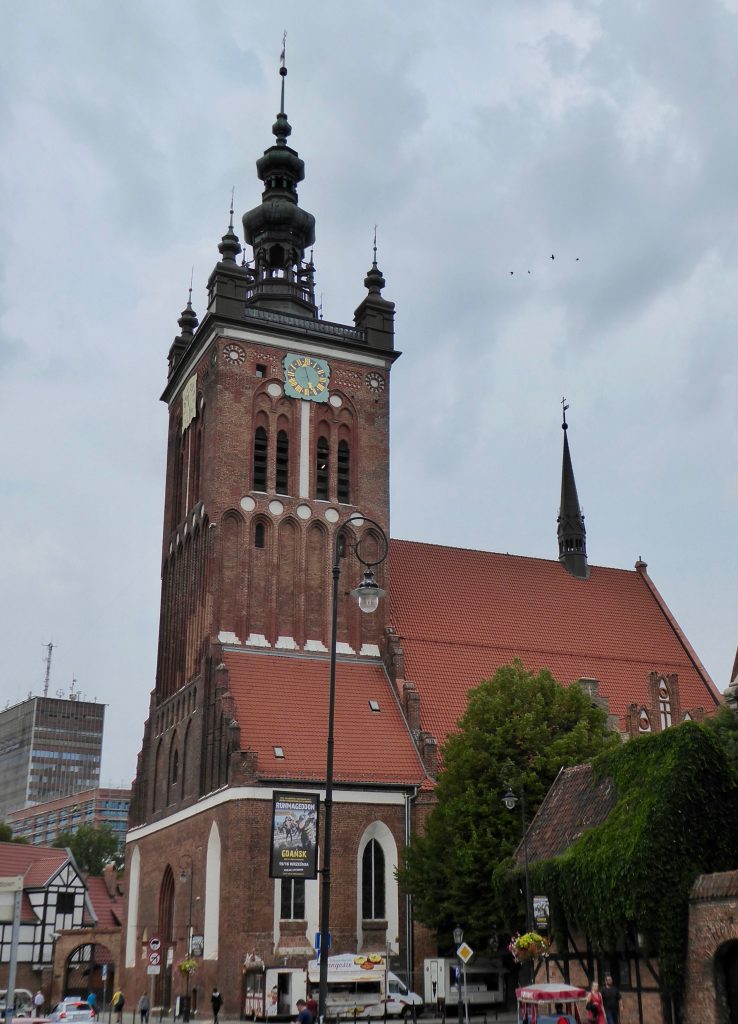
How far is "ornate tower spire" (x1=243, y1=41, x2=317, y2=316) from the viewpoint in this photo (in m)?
54.5

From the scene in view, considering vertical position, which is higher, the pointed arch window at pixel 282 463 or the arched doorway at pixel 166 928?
the pointed arch window at pixel 282 463

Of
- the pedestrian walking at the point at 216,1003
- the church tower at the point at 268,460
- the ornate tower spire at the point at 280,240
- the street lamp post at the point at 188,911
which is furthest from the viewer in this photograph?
the ornate tower spire at the point at 280,240

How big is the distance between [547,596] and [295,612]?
13829mm

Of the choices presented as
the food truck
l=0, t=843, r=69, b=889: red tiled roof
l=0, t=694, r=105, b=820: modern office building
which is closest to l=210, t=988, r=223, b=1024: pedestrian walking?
the food truck

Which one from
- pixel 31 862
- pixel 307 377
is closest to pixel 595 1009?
pixel 307 377

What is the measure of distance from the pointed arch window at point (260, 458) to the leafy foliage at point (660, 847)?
24.4 m

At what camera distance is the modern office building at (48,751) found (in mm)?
167250

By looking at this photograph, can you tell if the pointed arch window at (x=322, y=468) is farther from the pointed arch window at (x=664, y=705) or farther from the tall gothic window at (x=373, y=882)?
the pointed arch window at (x=664, y=705)

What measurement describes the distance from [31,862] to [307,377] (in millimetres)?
33546

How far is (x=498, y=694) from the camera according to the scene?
39.8 m

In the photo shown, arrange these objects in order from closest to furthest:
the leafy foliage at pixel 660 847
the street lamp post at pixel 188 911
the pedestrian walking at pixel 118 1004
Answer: the leafy foliage at pixel 660 847, the street lamp post at pixel 188 911, the pedestrian walking at pixel 118 1004

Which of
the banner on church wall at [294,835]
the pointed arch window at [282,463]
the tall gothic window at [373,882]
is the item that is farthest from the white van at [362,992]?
the pointed arch window at [282,463]

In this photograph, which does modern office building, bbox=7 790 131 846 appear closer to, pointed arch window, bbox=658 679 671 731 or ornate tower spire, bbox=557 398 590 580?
ornate tower spire, bbox=557 398 590 580

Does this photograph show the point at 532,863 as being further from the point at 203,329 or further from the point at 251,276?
the point at 251,276
